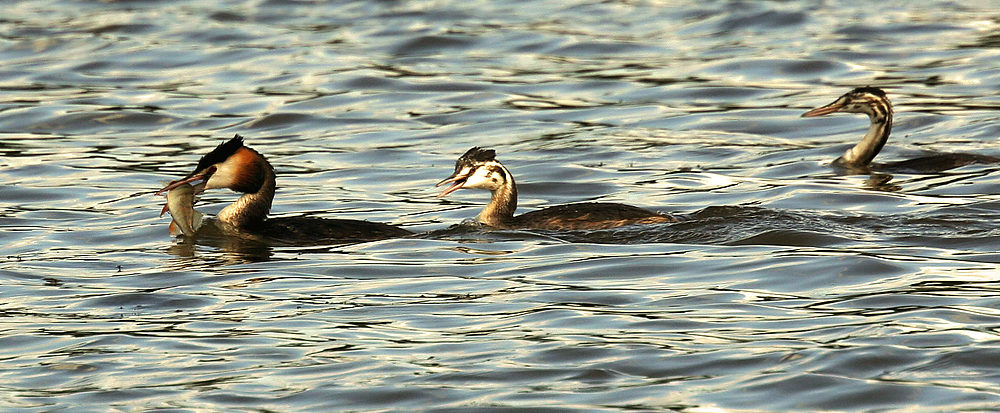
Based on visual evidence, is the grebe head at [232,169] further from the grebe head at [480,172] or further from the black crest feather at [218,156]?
the grebe head at [480,172]

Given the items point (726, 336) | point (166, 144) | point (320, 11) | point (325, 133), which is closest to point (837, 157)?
point (325, 133)

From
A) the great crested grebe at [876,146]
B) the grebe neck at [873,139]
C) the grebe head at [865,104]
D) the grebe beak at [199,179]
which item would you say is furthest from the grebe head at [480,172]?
the grebe head at [865,104]

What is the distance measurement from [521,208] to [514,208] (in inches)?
48.7

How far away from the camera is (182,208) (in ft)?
40.7

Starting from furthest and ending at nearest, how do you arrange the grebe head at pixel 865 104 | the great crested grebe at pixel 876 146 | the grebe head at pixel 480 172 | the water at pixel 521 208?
1. the grebe head at pixel 865 104
2. the great crested grebe at pixel 876 146
3. the grebe head at pixel 480 172
4. the water at pixel 521 208

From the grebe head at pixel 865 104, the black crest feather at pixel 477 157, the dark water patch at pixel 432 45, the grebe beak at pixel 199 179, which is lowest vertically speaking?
the dark water patch at pixel 432 45

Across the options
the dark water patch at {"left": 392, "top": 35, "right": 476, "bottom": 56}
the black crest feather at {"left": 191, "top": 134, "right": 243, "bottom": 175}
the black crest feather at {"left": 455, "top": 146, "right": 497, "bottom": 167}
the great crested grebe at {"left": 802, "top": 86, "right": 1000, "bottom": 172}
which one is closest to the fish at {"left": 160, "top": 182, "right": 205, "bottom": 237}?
the black crest feather at {"left": 191, "top": 134, "right": 243, "bottom": 175}

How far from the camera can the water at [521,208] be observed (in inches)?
313

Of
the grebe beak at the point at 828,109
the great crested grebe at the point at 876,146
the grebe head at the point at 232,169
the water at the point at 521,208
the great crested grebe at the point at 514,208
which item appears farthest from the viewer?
the grebe beak at the point at 828,109

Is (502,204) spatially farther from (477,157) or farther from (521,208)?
(521,208)

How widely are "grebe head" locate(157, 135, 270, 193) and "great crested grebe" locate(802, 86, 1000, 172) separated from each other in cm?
563

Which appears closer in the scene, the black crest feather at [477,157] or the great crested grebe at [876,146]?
the black crest feather at [477,157]

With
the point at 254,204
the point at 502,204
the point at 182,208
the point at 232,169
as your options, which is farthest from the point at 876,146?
the point at 182,208

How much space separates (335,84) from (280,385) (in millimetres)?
13048
